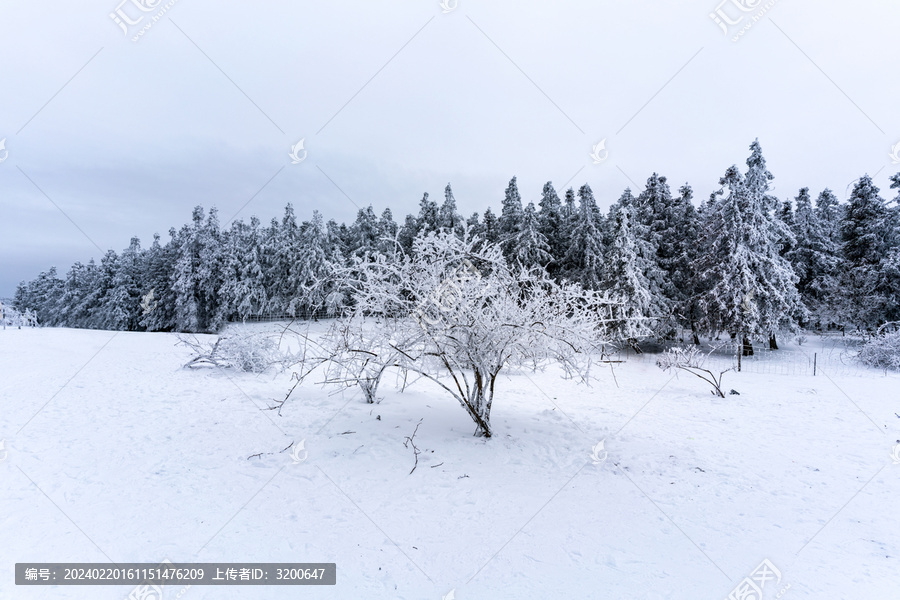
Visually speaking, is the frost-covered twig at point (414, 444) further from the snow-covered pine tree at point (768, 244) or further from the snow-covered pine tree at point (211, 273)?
the snow-covered pine tree at point (211, 273)

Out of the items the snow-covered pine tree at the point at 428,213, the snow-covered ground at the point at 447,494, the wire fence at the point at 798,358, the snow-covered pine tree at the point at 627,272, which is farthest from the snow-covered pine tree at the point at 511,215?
the snow-covered ground at the point at 447,494

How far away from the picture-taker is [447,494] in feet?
18.6

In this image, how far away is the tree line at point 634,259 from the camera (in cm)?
2138

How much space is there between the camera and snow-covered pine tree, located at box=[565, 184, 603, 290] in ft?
86.1

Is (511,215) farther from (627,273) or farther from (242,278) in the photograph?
(242,278)

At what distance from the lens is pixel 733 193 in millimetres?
21469

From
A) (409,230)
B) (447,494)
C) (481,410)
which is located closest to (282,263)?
(409,230)

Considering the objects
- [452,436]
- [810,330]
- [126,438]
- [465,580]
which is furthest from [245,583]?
[810,330]

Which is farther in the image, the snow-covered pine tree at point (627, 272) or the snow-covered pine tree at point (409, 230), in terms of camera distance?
the snow-covered pine tree at point (409, 230)

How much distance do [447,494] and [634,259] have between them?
20740mm

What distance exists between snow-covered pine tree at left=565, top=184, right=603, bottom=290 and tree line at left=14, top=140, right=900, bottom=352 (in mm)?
98

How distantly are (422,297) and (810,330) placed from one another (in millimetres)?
38986

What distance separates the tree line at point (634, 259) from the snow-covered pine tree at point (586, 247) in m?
0.10

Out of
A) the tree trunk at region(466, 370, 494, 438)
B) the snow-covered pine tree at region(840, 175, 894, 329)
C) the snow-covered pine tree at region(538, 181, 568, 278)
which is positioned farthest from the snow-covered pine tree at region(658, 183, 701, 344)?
the tree trunk at region(466, 370, 494, 438)
